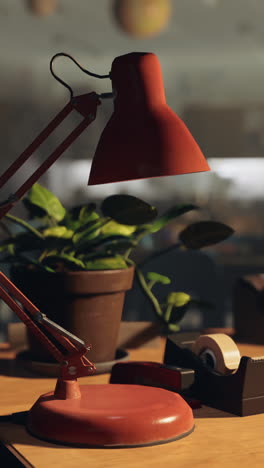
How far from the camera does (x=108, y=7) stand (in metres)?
5.08

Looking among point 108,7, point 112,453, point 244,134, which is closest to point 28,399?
point 112,453

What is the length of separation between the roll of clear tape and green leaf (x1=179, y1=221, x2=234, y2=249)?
0.30 metres

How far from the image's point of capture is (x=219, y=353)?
98 centimetres

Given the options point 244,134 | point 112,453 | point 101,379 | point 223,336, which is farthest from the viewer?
point 244,134

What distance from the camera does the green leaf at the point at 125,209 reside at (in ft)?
4.01

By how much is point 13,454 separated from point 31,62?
16.3ft

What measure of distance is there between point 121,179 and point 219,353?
317 mm

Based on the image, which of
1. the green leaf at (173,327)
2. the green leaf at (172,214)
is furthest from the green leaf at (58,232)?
the green leaf at (173,327)

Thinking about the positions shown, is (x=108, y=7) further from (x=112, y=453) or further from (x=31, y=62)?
(x=112, y=453)

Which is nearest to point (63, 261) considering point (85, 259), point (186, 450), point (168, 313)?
point (85, 259)

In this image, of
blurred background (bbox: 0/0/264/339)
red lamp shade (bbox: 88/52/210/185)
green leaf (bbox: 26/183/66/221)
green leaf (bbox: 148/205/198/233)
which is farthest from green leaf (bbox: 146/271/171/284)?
blurred background (bbox: 0/0/264/339)

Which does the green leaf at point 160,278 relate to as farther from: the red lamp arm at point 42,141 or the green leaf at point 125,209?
the red lamp arm at point 42,141

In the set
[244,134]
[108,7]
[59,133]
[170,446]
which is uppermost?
[108,7]

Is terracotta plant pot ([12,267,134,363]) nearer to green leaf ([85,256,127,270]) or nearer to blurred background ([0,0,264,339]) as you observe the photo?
green leaf ([85,256,127,270])
